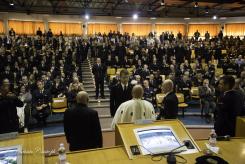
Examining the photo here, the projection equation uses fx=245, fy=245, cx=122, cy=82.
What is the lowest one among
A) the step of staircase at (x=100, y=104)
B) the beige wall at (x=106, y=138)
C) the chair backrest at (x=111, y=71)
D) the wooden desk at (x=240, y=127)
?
the beige wall at (x=106, y=138)

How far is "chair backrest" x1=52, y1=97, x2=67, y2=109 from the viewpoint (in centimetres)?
729

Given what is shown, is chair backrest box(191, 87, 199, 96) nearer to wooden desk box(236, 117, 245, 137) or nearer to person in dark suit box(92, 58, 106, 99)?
person in dark suit box(92, 58, 106, 99)

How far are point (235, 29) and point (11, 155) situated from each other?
72.9 ft

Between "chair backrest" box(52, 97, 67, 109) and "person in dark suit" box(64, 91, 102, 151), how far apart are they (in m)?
4.33

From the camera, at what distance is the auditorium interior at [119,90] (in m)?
2.40

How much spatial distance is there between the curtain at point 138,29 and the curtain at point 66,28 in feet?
12.9

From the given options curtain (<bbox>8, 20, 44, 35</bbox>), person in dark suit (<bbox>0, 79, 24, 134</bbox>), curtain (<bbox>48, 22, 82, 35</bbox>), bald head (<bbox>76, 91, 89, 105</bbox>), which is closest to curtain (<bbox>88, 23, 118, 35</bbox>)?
curtain (<bbox>48, 22, 82, 35</bbox>)

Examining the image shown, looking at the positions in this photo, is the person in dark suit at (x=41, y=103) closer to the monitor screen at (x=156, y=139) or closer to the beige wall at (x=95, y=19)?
the monitor screen at (x=156, y=139)

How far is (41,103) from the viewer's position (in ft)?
23.4

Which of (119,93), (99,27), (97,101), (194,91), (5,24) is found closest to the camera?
(119,93)

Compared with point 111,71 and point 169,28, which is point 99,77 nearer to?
point 111,71

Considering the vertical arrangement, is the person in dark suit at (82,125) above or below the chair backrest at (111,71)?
below

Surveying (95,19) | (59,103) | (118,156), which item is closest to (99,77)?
(59,103)

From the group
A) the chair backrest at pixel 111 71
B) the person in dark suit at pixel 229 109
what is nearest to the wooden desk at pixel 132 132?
the person in dark suit at pixel 229 109
